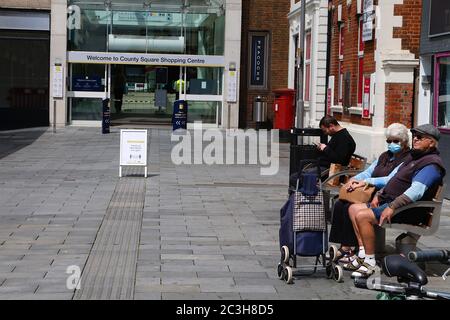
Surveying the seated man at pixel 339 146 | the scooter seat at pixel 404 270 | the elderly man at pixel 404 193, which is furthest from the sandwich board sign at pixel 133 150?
the scooter seat at pixel 404 270

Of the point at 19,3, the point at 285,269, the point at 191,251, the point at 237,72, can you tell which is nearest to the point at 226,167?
the point at 191,251

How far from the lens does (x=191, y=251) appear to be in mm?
9102

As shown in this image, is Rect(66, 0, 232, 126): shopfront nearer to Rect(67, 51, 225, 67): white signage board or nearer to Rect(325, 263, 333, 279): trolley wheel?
Rect(67, 51, 225, 67): white signage board

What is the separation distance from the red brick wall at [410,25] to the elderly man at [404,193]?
10.3 m

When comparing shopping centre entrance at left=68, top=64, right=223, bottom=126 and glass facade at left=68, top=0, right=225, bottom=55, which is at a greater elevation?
glass facade at left=68, top=0, right=225, bottom=55

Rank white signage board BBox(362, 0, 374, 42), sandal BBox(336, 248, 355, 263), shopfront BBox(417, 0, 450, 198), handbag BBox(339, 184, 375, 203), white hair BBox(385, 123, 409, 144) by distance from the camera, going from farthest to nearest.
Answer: white signage board BBox(362, 0, 374, 42) → shopfront BBox(417, 0, 450, 198) → white hair BBox(385, 123, 409, 144) → handbag BBox(339, 184, 375, 203) → sandal BBox(336, 248, 355, 263)

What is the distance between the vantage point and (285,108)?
26.9 m

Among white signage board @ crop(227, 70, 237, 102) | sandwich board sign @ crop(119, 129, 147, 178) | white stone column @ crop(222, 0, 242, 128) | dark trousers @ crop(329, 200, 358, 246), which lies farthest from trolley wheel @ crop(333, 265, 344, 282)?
white stone column @ crop(222, 0, 242, 128)

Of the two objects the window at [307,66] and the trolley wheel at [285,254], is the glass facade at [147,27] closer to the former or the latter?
the window at [307,66]

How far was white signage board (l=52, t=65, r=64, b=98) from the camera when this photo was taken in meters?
31.1

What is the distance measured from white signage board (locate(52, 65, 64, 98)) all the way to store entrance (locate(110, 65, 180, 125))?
2.02 meters
